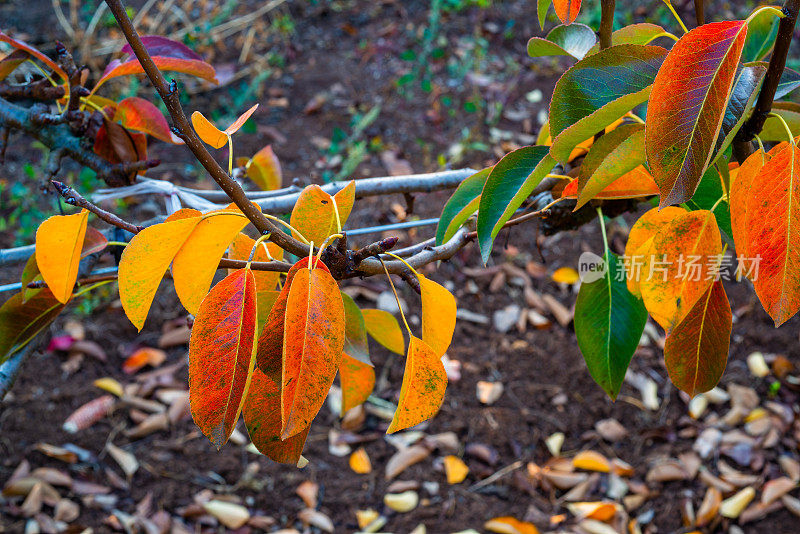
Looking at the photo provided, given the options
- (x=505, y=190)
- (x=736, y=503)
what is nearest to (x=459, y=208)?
(x=505, y=190)

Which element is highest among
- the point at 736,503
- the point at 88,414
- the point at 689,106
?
the point at 689,106

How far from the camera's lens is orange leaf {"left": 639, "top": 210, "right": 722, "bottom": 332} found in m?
0.57

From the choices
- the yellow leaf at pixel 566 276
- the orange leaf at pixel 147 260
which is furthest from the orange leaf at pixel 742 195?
the yellow leaf at pixel 566 276

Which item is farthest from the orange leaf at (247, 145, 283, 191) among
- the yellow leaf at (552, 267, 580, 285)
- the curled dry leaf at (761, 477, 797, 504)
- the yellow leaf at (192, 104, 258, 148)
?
the curled dry leaf at (761, 477, 797, 504)

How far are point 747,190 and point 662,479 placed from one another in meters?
1.33

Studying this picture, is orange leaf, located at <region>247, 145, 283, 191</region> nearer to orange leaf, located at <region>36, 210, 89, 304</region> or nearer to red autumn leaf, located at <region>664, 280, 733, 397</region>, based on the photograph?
orange leaf, located at <region>36, 210, 89, 304</region>

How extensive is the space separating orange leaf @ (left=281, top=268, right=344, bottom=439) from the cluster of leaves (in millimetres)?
188

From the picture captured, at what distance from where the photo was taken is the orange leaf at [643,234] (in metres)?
0.59

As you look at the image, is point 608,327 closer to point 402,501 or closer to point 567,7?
point 567,7

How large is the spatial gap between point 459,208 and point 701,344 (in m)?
0.29

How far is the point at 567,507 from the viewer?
1568 millimetres

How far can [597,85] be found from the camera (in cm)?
56

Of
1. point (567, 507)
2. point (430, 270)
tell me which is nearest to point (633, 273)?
point (567, 507)

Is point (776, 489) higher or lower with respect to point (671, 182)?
lower
